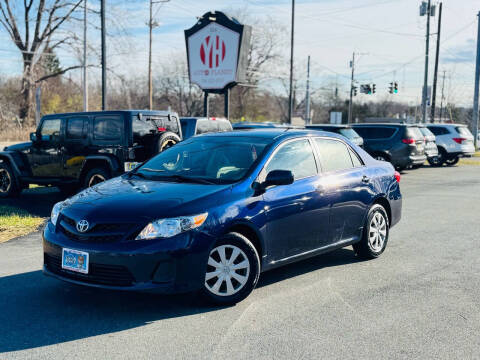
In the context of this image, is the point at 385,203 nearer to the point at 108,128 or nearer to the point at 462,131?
the point at 108,128

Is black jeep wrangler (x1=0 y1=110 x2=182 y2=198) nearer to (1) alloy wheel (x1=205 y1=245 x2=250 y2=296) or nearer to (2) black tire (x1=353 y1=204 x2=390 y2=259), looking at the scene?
(2) black tire (x1=353 y1=204 x2=390 y2=259)

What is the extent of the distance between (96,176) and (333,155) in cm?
603

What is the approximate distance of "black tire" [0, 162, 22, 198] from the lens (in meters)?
12.6

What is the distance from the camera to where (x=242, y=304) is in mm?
5023

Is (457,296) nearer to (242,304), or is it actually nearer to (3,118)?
(242,304)

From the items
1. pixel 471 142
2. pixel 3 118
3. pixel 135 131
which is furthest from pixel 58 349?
pixel 3 118

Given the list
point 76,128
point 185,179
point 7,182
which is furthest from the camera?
point 7,182

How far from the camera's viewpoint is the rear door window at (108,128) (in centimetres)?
1082

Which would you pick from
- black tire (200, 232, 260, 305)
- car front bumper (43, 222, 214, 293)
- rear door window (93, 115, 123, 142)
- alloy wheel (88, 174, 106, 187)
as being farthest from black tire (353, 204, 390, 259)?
alloy wheel (88, 174, 106, 187)

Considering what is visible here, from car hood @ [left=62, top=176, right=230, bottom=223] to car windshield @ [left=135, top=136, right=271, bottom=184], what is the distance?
0.89 ft

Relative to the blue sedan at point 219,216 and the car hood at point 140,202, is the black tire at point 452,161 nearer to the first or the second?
the blue sedan at point 219,216

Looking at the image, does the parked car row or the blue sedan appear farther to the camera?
the parked car row

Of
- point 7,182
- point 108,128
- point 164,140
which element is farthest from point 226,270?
point 7,182

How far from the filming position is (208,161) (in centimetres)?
580
